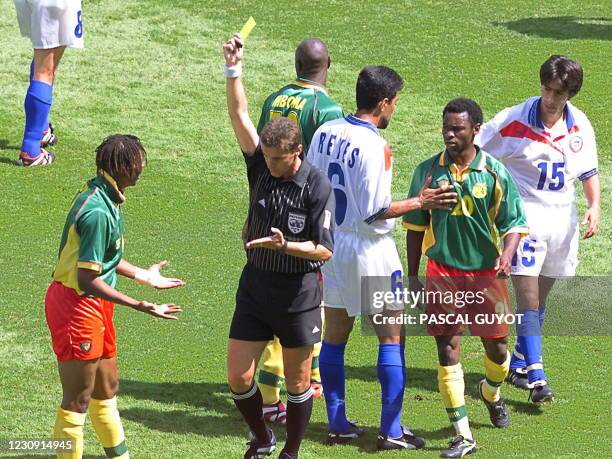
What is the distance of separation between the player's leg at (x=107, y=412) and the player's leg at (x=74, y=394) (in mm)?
163

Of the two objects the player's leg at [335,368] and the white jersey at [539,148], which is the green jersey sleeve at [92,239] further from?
the white jersey at [539,148]

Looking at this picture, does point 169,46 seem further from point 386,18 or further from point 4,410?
point 4,410

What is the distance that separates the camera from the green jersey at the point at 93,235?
5.93m

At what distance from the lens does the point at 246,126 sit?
6.52 m

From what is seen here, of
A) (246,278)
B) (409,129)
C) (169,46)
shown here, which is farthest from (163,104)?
(246,278)

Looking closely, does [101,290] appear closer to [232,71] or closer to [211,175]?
[232,71]

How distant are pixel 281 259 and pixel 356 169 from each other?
699 mm

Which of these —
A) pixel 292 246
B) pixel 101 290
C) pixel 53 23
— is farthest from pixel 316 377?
pixel 53 23

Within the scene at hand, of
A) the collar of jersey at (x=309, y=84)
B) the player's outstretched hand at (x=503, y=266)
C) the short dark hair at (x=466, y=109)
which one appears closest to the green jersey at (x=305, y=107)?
the collar of jersey at (x=309, y=84)

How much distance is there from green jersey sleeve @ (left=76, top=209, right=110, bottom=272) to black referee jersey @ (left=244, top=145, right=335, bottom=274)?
33.5 inches

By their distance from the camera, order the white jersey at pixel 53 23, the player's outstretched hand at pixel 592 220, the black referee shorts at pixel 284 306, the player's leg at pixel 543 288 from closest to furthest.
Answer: the black referee shorts at pixel 284 306, the player's outstretched hand at pixel 592 220, the player's leg at pixel 543 288, the white jersey at pixel 53 23

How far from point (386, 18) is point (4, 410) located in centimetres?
967

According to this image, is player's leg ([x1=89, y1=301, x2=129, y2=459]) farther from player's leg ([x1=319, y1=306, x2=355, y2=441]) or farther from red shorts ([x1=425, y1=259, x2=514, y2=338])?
red shorts ([x1=425, y1=259, x2=514, y2=338])

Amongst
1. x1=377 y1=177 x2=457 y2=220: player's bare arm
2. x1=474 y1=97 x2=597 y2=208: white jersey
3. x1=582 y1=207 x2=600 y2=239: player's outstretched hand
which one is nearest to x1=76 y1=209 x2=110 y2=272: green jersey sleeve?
x1=377 y1=177 x2=457 y2=220: player's bare arm
